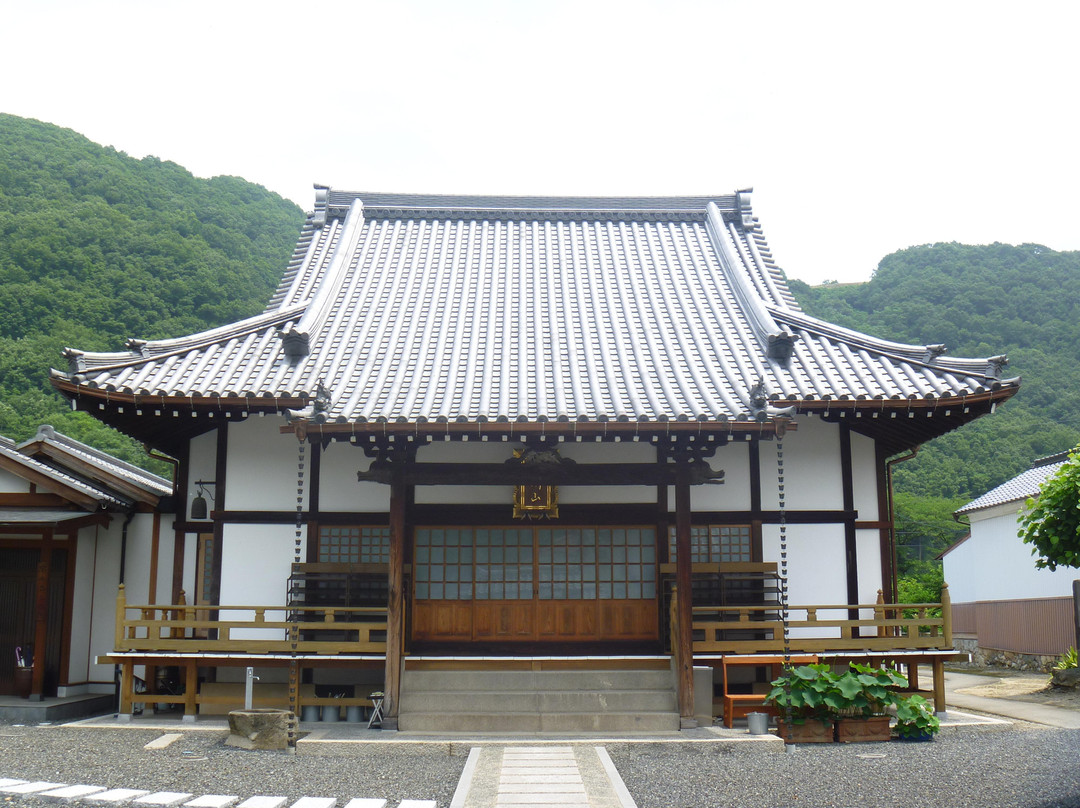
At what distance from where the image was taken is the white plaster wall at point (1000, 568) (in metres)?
22.8

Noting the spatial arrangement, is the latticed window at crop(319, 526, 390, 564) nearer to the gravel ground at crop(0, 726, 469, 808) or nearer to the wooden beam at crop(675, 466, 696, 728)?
the gravel ground at crop(0, 726, 469, 808)

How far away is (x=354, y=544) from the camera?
42.2 ft

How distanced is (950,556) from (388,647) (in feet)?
81.7

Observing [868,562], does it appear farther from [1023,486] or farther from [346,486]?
[1023,486]

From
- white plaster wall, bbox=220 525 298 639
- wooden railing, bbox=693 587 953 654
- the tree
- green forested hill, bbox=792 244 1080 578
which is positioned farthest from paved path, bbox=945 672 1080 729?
green forested hill, bbox=792 244 1080 578

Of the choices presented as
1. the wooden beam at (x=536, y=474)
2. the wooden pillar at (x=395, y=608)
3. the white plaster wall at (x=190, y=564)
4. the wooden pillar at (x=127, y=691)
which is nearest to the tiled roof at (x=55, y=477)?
the white plaster wall at (x=190, y=564)

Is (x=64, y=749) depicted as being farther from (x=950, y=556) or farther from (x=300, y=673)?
(x=950, y=556)

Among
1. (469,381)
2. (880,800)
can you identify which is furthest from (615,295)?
(880,800)

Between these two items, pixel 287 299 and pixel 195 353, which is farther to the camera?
pixel 287 299

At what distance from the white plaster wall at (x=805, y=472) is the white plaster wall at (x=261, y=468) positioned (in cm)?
675

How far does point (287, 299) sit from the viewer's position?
1548 centimetres

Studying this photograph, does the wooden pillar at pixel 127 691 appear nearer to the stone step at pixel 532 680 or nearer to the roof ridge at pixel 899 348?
the stone step at pixel 532 680

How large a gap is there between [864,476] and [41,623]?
12.4 metres

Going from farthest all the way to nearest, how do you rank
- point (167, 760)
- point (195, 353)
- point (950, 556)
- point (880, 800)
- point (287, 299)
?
point (950, 556) → point (287, 299) → point (195, 353) → point (167, 760) → point (880, 800)
